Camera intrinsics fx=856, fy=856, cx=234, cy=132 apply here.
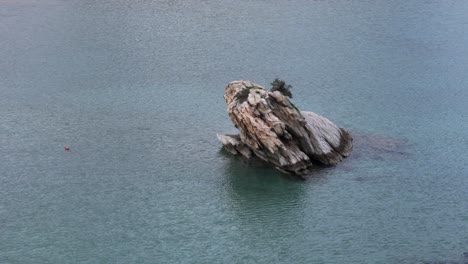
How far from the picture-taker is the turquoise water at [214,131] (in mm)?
49188

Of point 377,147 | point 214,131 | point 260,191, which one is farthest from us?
point 214,131

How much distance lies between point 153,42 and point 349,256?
43194 mm

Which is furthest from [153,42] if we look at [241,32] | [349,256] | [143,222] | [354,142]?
[349,256]

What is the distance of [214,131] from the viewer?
63344mm

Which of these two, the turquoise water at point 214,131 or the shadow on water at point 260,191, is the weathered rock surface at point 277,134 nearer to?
the shadow on water at point 260,191

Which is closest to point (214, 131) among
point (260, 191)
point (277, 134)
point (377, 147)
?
point (277, 134)

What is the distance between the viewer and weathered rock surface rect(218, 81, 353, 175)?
55625mm

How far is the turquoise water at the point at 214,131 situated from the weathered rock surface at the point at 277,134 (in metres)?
1.01

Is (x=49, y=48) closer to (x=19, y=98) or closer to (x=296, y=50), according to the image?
(x=19, y=98)

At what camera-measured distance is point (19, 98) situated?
230ft

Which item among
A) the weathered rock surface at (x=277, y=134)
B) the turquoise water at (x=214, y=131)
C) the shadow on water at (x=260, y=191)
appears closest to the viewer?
the turquoise water at (x=214, y=131)

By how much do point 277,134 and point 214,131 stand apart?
359 inches

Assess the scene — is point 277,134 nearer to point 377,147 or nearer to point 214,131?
point 214,131

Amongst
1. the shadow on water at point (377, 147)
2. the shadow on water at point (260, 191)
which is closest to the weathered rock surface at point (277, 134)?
the shadow on water at point (260, 191)
